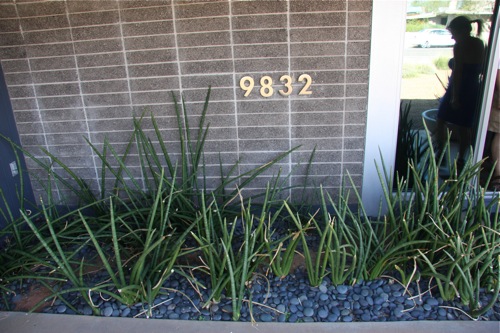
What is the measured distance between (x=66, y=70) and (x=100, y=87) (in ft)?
0.91

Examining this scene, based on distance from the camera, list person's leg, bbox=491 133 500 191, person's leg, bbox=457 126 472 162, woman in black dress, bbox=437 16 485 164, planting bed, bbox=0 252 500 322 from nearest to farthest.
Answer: planting bed, bbox=0 252 500 322, woman in black dress, bbox=437 16 485 164, person's leg, bbox=491 133 500 191, person's leg, bbox=457 126 472 162

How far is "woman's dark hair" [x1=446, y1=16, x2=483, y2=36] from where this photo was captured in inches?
124

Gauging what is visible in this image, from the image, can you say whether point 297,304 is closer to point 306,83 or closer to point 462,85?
point 306,83

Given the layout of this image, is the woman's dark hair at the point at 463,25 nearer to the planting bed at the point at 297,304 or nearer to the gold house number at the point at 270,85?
the gold house number at the point at 270,85

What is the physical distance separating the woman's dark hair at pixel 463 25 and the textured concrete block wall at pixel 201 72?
79cm

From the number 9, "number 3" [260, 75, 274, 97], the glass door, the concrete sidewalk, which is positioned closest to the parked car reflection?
the glass door

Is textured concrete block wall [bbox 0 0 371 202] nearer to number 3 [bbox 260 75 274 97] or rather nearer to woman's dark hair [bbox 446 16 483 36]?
number 3 [bbox 260 75 274 97]

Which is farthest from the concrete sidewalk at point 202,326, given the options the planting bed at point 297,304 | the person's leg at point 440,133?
the person's leg at point 440,133

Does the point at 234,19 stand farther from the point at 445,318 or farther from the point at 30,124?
the point at 445,318

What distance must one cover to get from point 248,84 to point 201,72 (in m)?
0.35

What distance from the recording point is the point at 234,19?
9.68ft

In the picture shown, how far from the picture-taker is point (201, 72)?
3082 mm

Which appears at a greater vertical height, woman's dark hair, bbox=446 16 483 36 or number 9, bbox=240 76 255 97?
woman's dark hair, bbox=446 16 483 36

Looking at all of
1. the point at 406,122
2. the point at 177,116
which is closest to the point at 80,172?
the point at 177,116
